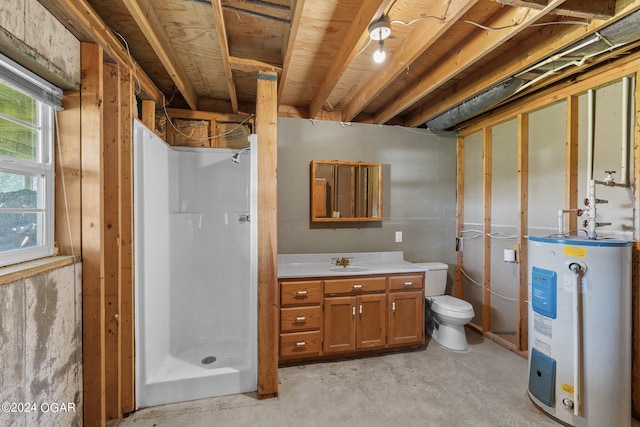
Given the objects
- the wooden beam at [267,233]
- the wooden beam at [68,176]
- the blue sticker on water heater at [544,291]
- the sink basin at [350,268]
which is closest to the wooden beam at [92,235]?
the wooden beam at [68,176]

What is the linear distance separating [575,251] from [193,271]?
Result: 294 cm

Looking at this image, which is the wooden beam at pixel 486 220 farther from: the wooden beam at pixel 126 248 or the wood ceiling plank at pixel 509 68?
the wooden beam at pixel 126 248

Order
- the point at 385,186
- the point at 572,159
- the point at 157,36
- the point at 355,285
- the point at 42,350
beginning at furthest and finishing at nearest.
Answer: the point at 385,186 → the point at 355,285 → the point at 572,159 → the point at 157,36 → the point at 42,350

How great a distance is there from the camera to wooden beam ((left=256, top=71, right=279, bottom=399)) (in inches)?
76.4

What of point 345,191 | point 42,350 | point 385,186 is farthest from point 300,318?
point 385,186

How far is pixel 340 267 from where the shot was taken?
2.73m

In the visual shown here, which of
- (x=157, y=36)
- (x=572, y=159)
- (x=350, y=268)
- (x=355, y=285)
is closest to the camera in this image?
(x=157, y=36)

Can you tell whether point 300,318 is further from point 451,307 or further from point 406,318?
point 451,307

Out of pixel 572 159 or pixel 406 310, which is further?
pixel 406 310

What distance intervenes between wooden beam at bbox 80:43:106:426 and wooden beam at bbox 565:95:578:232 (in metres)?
3.28

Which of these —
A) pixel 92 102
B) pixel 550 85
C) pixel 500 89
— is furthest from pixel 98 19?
pixel 550 85

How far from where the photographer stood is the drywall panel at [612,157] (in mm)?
1834

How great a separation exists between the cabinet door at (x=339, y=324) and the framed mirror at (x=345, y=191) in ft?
2.90

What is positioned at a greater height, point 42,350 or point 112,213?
point 112,213
